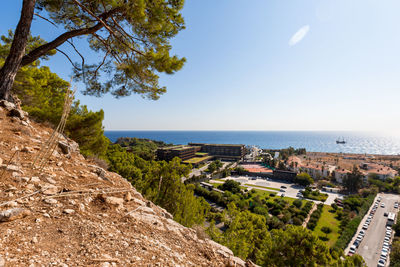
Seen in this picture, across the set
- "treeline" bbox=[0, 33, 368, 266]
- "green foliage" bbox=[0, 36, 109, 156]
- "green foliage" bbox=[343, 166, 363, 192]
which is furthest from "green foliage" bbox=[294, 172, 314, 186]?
"green foliage" bbox=[0, 36, 109, 156]

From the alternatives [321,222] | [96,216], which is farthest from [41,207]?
[321,222]

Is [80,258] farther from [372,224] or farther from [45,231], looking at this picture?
[372,224]

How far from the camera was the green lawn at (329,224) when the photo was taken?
2223cm

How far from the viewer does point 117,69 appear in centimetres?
782

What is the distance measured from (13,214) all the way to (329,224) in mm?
34522

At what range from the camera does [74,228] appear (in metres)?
2.22

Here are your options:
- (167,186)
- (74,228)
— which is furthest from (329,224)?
(74,228)

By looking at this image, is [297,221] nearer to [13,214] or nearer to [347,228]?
[347,228]

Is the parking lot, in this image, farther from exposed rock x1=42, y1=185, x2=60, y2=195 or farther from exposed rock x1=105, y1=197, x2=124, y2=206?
exposed rock x1=42, y1=185, x2=60, y2=195

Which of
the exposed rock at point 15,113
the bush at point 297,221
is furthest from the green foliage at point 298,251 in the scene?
the bush at point 297,221

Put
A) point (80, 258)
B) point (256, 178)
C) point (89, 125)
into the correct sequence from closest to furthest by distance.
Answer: point (80, 258) → point (89, 125) → point (256, 178)

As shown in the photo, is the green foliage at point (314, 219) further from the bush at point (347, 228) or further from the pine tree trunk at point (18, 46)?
the pine tree trunk at point (18, 46)

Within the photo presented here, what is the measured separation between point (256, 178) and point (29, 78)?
5392cm

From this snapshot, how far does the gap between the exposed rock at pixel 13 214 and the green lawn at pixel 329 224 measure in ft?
92.1
